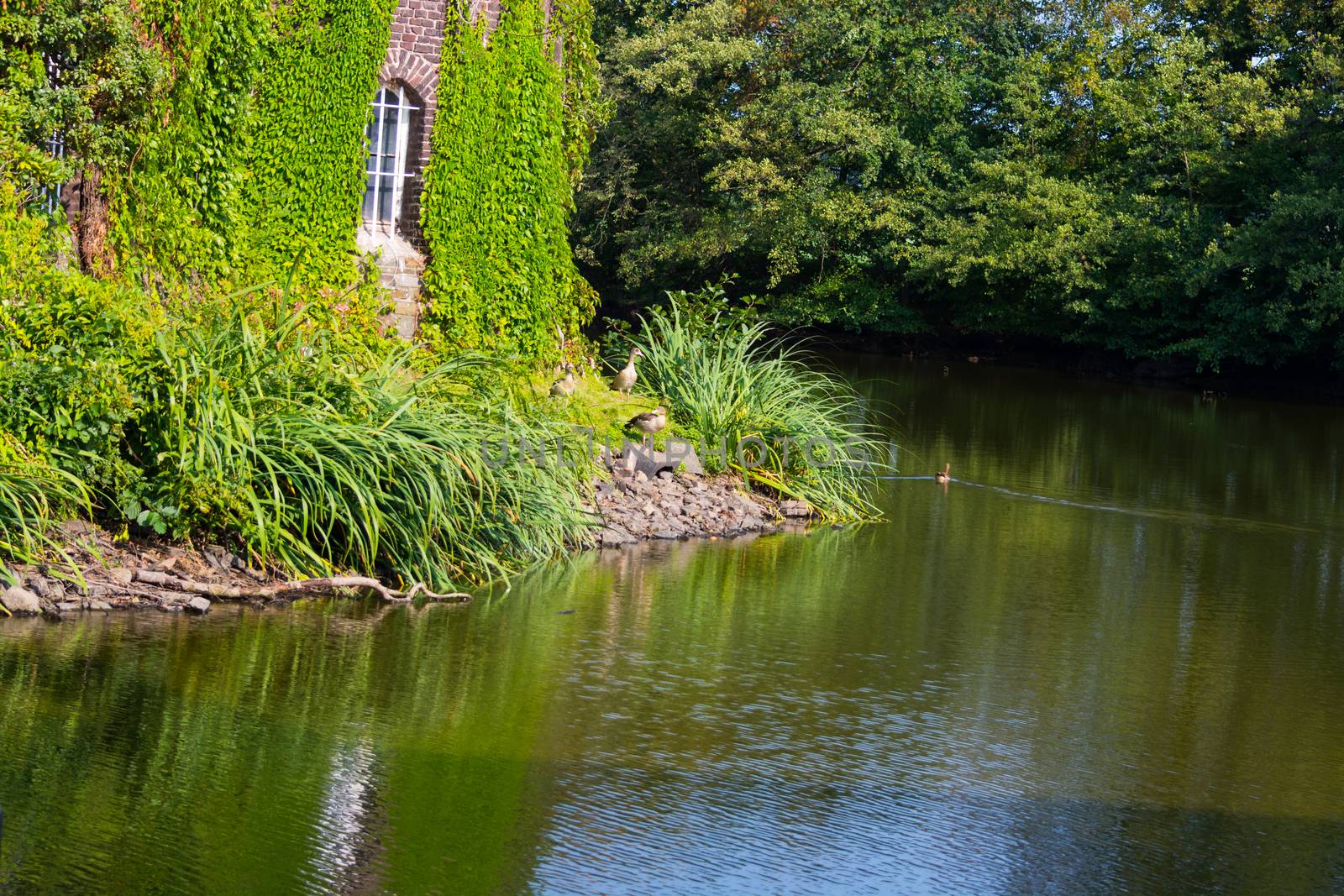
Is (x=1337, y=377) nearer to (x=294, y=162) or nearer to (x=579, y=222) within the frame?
(x=579, y=222)

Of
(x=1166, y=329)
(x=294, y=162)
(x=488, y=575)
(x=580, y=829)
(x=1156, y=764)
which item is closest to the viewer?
(x=580, y=829)

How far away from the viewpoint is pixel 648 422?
1277 centimetres

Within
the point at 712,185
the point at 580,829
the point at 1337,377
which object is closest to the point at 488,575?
the point at 580,829

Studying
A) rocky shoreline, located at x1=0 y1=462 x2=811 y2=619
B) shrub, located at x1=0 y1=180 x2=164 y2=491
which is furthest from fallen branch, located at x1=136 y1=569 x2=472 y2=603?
shrub, located at x1=0 y1=180 x2=164 y2=491

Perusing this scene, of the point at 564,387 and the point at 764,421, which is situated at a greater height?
the point at 564,387

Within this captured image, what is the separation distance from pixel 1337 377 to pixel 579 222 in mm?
18696

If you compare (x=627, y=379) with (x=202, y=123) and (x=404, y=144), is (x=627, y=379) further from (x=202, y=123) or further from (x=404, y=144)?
(x=202, y=123)

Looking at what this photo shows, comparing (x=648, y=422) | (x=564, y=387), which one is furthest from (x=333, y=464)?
(x=648, y=422)

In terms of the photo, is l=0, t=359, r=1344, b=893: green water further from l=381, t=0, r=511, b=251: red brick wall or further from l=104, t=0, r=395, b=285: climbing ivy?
l=381, t=0, r=511, b=251: red brick wall

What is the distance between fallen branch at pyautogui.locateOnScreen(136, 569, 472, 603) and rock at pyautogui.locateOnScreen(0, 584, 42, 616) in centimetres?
63

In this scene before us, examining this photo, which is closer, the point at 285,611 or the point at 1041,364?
the point at 285,611

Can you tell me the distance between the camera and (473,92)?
14.4 metres

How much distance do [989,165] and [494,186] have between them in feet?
75.8

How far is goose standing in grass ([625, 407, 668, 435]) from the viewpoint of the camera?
1276 centimetres
